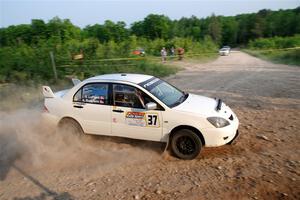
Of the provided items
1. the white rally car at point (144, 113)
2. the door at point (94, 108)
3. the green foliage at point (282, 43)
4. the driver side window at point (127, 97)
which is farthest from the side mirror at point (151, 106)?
the green foliage at point (282, 43)

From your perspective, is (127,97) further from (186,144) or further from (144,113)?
(186,144)

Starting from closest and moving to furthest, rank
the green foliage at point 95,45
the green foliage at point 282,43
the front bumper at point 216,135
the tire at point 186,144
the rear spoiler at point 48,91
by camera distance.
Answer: the front bumper at point 216,135 → the tire at point 186,144 → the rear spoiler at point 48,91 → the green foliage at point 95,45 → the green foliage at point 282,43

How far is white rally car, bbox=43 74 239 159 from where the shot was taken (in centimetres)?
567

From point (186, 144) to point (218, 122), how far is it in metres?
0.76

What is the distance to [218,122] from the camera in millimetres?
5625

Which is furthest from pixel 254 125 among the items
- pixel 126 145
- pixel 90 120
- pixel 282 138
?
pixel 90 120

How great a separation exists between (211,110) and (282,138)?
1.92 metres

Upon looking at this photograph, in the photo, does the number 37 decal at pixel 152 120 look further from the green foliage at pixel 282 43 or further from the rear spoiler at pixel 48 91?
the green foliage at pixel 282 43

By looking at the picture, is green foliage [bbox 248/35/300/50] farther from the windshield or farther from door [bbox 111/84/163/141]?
door [bbox 111/84/163/141]

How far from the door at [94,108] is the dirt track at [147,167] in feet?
1.53

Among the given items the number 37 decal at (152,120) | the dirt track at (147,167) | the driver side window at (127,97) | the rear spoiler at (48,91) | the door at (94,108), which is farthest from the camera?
the rear spoiler at (48,91)

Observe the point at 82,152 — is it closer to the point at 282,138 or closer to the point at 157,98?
the point at 157,98

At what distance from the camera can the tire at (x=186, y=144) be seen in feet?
18.6

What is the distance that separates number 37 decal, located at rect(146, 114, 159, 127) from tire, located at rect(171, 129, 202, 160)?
45 cm
